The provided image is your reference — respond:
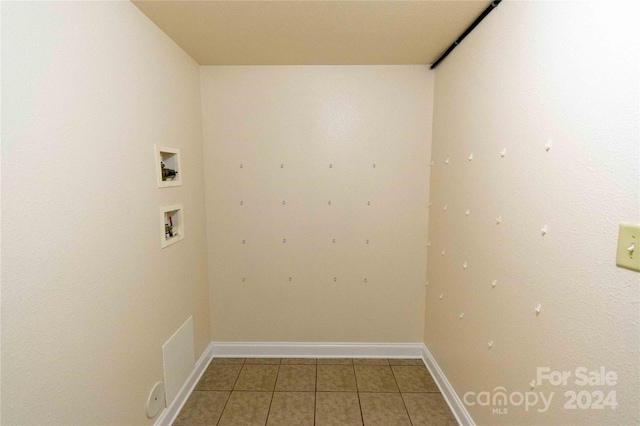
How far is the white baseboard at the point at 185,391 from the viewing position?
1605mm

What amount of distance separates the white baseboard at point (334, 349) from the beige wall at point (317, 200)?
0.05 meters

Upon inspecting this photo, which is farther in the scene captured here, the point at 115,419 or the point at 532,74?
the point at 115,419

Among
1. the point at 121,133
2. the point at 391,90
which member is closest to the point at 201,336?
the point at 121,133

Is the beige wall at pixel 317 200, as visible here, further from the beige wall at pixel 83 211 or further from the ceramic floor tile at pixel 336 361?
the beige wall at pixel 83 211

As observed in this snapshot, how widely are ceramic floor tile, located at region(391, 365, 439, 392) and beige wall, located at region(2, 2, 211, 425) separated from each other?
1.62m

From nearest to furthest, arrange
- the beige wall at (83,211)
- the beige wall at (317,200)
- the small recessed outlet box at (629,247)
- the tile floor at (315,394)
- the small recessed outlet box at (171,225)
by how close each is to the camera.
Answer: the small recessed outlet box at (629,247), the beige wall at (83,211), the small recessed outlet box at (171,225), the tile floor at (315,394), the beige wall at (317,200)

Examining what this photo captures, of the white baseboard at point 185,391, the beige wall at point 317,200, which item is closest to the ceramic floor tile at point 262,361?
the beige wall at point 317,200

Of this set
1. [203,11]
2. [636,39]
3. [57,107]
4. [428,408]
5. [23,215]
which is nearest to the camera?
[636,39]

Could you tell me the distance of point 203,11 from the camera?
1.37 meters

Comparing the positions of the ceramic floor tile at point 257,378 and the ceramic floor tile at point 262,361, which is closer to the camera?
the ceramic floor tile at point 257,378

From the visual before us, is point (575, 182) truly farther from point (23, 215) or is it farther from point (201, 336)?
point (201, 336)

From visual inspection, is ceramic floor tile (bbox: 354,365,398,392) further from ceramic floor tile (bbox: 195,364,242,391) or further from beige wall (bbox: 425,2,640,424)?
ceramic floor tile (bbox: 195,364,242,391)

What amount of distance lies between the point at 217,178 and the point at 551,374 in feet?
7.18

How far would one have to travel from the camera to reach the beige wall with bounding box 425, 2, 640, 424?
76cm
